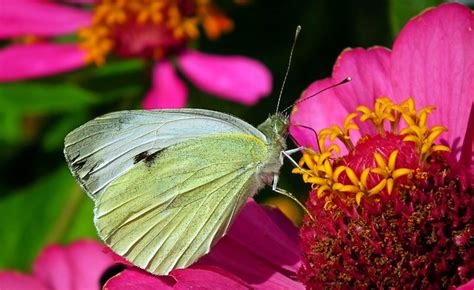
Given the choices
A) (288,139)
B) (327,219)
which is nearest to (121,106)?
(288,139)

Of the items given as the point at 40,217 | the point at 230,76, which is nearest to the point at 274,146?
the point at 230,76

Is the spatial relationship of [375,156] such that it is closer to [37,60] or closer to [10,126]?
[37,60]

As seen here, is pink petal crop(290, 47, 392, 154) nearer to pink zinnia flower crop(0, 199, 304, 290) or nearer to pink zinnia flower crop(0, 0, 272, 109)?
pink zinnia flower crop(0, 199, 304, 290)

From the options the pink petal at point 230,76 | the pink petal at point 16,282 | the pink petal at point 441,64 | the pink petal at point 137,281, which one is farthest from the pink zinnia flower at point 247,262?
the pink petal at point 230,76

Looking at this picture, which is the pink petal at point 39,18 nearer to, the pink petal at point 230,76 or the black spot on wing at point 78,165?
the pink petal at point 230,76

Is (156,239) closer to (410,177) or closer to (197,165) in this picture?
(197,165)
